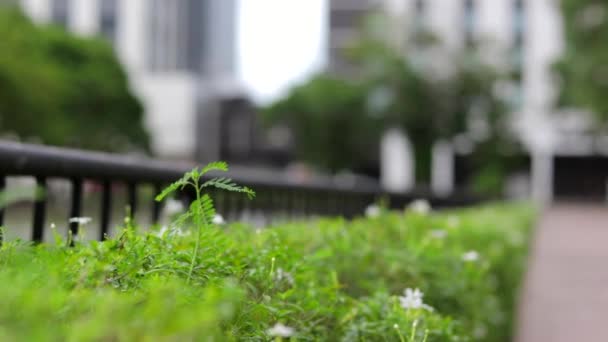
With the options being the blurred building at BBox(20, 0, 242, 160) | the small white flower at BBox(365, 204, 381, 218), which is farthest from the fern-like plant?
the blurred building at BBox(20, 0, 242, 160)

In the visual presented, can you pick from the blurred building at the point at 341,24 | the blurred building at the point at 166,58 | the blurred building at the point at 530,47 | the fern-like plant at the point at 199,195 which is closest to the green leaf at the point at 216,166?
the fern-like plant at the point at 199,195

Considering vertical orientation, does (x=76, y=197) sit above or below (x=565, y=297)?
above

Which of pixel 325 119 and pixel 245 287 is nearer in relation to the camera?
pixel 245 287

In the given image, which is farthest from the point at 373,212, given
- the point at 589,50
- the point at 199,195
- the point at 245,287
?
the point at 589,50

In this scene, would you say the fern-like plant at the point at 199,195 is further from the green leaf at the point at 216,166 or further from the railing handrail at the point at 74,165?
the railing handrail at the point at 74,165

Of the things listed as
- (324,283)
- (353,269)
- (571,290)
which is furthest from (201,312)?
(571,290)

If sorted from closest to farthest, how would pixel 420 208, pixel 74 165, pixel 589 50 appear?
pixel 74 165 → pixel 420 208 → pixel 589 50

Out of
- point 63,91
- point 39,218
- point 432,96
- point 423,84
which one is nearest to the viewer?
point 39,218

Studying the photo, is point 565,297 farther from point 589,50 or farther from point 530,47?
point 530,47
